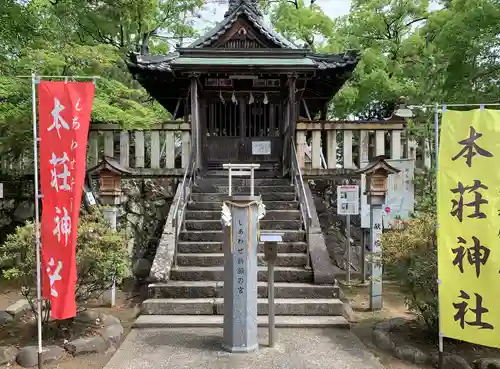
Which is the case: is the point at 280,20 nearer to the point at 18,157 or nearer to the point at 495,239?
the point at 18,157

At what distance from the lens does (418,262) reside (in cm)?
638

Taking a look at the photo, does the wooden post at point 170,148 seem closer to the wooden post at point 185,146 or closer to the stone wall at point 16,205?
the wooden post at point 185,146

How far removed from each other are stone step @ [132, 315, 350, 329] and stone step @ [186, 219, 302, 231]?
8.67 feet

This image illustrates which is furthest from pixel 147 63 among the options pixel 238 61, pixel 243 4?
pixel 243 4

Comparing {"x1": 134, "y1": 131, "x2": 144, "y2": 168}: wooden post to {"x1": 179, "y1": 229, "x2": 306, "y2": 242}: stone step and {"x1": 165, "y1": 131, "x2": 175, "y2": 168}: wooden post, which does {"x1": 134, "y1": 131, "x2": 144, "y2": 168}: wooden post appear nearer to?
{"x1": 165, "y1": 131, "x2": 175, "y2": 168}: wooden post

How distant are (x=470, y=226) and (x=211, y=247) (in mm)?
5139

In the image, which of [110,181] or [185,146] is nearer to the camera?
[110,181]

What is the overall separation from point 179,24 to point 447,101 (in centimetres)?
1540

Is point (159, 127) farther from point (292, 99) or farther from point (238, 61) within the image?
point (292, 99)

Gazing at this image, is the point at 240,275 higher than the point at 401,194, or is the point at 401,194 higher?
the point at 401,194

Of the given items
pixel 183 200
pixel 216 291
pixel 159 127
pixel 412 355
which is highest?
pixel 159 127

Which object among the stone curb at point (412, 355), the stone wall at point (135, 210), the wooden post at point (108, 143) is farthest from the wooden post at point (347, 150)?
the wooden post at point (108, 143)

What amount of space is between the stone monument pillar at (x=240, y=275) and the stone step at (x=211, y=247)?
3089mm

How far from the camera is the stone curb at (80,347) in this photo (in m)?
5.93
